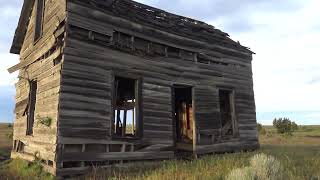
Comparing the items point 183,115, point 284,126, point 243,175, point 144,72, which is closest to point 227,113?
point 183,115

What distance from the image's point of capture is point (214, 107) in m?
15.1

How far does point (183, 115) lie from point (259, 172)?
10401mm

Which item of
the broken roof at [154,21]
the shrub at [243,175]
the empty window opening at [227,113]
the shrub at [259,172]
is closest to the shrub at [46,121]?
the broken roof at [154,21]

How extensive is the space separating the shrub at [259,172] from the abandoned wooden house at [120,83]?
4.78 meters

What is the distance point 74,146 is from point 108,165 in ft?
4.41

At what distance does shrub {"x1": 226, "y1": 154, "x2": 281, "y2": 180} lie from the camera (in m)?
7.26

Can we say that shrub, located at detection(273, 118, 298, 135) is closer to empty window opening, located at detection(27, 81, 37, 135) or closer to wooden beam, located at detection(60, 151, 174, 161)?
wooden beam, located at detection(60, 151, 174, 161)

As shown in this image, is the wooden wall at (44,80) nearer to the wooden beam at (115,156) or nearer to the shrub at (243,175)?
the wooden beam at (115,156)

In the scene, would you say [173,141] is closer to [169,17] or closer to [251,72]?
[169,17]

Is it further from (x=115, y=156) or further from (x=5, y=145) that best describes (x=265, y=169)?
(x=5, y=145)

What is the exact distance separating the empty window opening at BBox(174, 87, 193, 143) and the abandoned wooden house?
0.06m

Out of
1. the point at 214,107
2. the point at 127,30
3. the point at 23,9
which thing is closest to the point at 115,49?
the point at 127,30

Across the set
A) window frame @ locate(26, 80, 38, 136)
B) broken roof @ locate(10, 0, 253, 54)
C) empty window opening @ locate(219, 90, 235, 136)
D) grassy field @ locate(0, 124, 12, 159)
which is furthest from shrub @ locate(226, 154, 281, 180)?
grassy field @ locate(0, 124, 12, 159)

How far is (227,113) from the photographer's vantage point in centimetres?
1678
